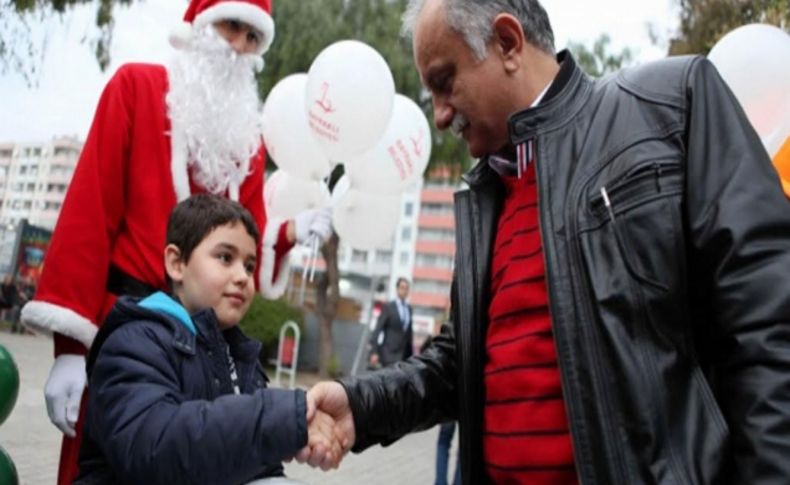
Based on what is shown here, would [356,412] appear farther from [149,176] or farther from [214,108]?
[214,108]

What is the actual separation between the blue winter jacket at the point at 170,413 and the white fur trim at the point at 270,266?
3.92 feet

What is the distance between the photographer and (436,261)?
78000 millimetres

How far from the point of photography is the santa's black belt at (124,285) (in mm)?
2422

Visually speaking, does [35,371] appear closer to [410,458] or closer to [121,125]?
[410,458]

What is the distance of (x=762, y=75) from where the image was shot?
3.63m

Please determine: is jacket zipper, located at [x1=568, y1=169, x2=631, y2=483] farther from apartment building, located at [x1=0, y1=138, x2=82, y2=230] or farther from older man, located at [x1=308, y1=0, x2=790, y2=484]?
apartment building, located at [x1=0, y1=138, x2=82, y2=230]

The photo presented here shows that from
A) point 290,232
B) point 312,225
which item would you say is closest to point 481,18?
point 290,232

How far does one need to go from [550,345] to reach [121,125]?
1666mm

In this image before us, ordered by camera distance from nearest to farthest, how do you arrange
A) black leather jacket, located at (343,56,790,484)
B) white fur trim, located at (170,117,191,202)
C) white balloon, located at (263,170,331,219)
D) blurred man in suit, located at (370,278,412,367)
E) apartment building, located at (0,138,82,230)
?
black leather jacket, located at (343,56,790,484), white fur trim, located at (170,117,191,202), white balloon, located at (263,170,331,219), blurred man in suit, located at (370,278,412,367), apartment building, located at (0,138,82,230)

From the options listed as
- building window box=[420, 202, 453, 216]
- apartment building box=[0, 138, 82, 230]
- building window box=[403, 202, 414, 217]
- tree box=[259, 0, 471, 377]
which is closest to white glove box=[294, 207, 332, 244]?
apartment building box=[0, 138, 82, 230]

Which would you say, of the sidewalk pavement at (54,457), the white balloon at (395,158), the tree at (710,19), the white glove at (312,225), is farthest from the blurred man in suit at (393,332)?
the white glove at (312,225)

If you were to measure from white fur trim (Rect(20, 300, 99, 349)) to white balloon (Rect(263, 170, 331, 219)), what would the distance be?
14.3 ft

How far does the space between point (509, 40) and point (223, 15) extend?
4.94 ft

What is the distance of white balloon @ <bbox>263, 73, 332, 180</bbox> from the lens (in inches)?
254
